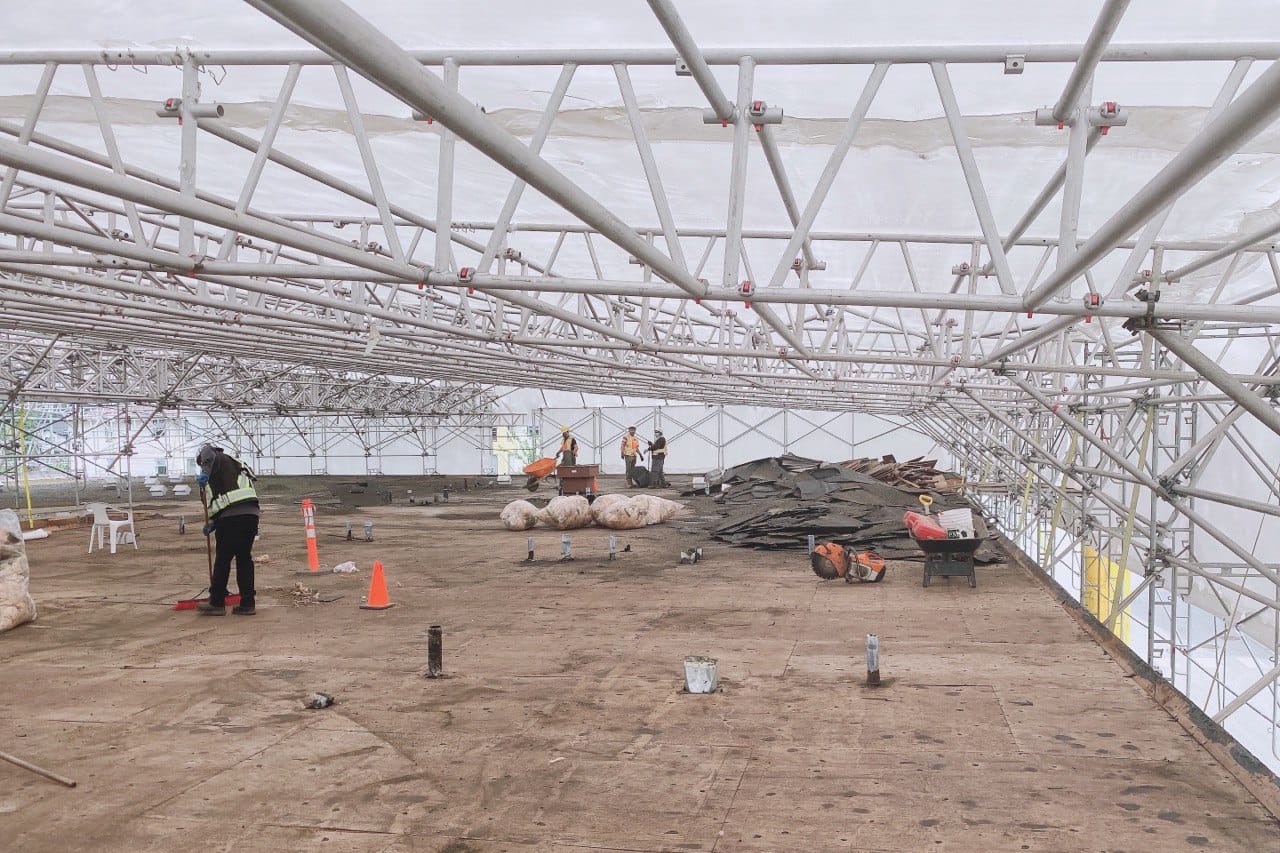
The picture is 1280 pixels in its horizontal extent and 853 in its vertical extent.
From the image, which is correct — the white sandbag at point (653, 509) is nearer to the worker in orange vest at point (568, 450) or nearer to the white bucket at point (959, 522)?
the worker in orange vest at point (568, 450)

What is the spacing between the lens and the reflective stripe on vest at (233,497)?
31.8 feet

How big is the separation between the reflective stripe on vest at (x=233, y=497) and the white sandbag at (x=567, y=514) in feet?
31.5

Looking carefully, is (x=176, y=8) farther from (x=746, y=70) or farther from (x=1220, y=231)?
(x=1220, y=231)

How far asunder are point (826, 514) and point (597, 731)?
11779 millimetres

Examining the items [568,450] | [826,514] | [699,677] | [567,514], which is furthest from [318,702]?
[568,450]

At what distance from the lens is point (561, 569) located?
1362 centimetres

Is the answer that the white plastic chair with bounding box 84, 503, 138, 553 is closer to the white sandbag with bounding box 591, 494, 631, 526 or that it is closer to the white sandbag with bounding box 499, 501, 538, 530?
the white sandbag with bounding box 499, 501, 538, 530

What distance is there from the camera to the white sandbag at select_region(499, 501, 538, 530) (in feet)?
63.0

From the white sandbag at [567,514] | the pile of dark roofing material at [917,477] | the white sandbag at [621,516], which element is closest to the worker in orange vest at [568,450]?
the white sandbag at [567,514]

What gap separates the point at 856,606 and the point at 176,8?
8.80m

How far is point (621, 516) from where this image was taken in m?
19.1

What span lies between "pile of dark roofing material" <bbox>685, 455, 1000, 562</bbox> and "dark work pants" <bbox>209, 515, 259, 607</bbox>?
8.87 m

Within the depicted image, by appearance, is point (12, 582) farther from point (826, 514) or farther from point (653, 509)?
point (826, 514)

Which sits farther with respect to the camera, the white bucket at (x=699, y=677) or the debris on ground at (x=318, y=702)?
the white bucket at (x=699, y=677)
